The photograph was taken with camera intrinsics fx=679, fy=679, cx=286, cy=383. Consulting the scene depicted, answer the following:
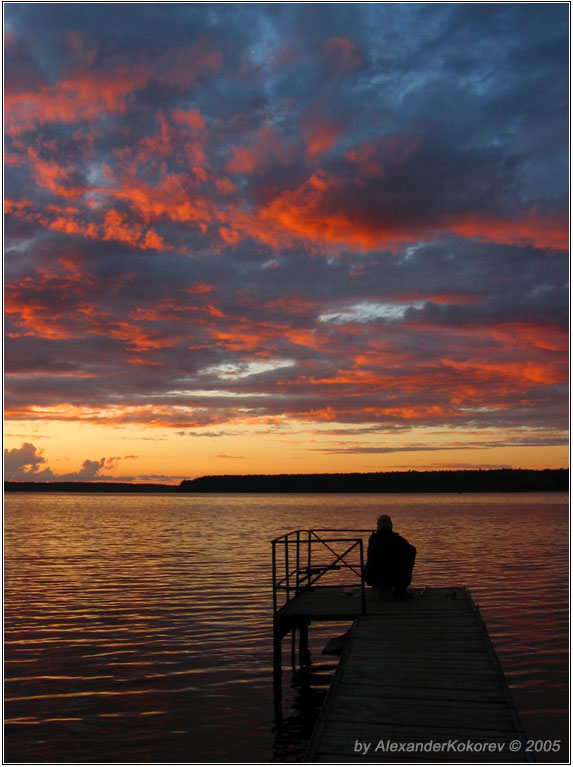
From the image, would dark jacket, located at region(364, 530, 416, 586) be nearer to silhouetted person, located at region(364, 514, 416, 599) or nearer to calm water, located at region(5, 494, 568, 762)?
silhouetted person, located at region(364, 514, 416, 599)

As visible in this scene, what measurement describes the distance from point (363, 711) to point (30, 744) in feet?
22.7

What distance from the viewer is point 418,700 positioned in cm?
1005

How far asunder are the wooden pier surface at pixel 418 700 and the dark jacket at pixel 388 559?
182 centimetres

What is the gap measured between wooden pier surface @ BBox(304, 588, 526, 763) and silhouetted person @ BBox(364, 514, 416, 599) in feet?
6.01

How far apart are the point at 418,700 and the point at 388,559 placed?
6604 mm

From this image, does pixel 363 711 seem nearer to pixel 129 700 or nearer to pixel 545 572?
pixel 129 700

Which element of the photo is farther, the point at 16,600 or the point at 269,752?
the point at 16,600

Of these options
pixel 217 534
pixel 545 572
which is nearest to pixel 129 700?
pixel 545 572

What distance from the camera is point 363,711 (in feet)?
31.8

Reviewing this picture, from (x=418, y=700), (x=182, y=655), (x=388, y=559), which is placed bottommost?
(x=182, y=655)

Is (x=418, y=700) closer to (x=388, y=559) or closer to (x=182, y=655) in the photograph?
(x=388, y=559)

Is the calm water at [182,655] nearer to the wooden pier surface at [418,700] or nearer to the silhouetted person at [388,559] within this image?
the wooden pier surface at [418,700]

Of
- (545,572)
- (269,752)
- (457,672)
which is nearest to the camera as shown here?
(457,672)

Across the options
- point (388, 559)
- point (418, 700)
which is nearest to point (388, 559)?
point (388, 559)
